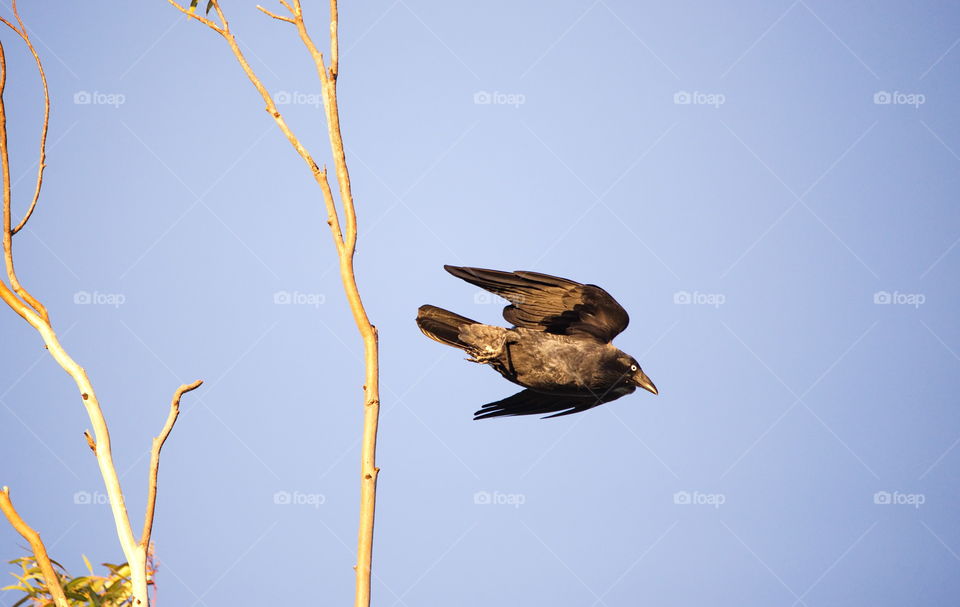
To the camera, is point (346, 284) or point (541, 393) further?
point (541, 393)

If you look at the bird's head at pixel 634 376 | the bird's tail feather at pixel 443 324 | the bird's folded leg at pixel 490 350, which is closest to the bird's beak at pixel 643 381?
the bird's head at pixel 634 376

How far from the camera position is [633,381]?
24.4 ft

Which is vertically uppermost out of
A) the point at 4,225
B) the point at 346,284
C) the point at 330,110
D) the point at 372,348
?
the point at 330,110

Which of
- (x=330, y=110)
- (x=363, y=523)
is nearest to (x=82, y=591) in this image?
(x=363, y=523)

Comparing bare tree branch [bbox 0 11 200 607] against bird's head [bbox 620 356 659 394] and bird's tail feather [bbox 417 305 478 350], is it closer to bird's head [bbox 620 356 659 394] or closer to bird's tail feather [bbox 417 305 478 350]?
bird's tail feather [bbox 417 305 478 350]

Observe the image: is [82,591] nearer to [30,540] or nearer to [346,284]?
[30,540]

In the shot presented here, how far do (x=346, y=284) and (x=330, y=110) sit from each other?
0.96 meters

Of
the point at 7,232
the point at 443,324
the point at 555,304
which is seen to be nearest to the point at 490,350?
the point at 443,324

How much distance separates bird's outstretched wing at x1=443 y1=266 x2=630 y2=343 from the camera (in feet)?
24.3

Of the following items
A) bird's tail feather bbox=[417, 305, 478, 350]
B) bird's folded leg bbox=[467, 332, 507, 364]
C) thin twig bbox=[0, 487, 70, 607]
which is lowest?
thin twig bbox=[0, 487, 70, 607]

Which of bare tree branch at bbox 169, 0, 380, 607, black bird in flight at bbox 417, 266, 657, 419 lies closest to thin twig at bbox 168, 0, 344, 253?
bare tree branch at bbox 169, 0, 380, 607

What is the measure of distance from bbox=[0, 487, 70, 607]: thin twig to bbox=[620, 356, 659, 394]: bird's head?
13.7 ft

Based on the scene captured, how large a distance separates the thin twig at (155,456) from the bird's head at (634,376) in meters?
3.44

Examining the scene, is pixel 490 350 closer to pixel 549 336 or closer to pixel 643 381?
pixel 549 336
